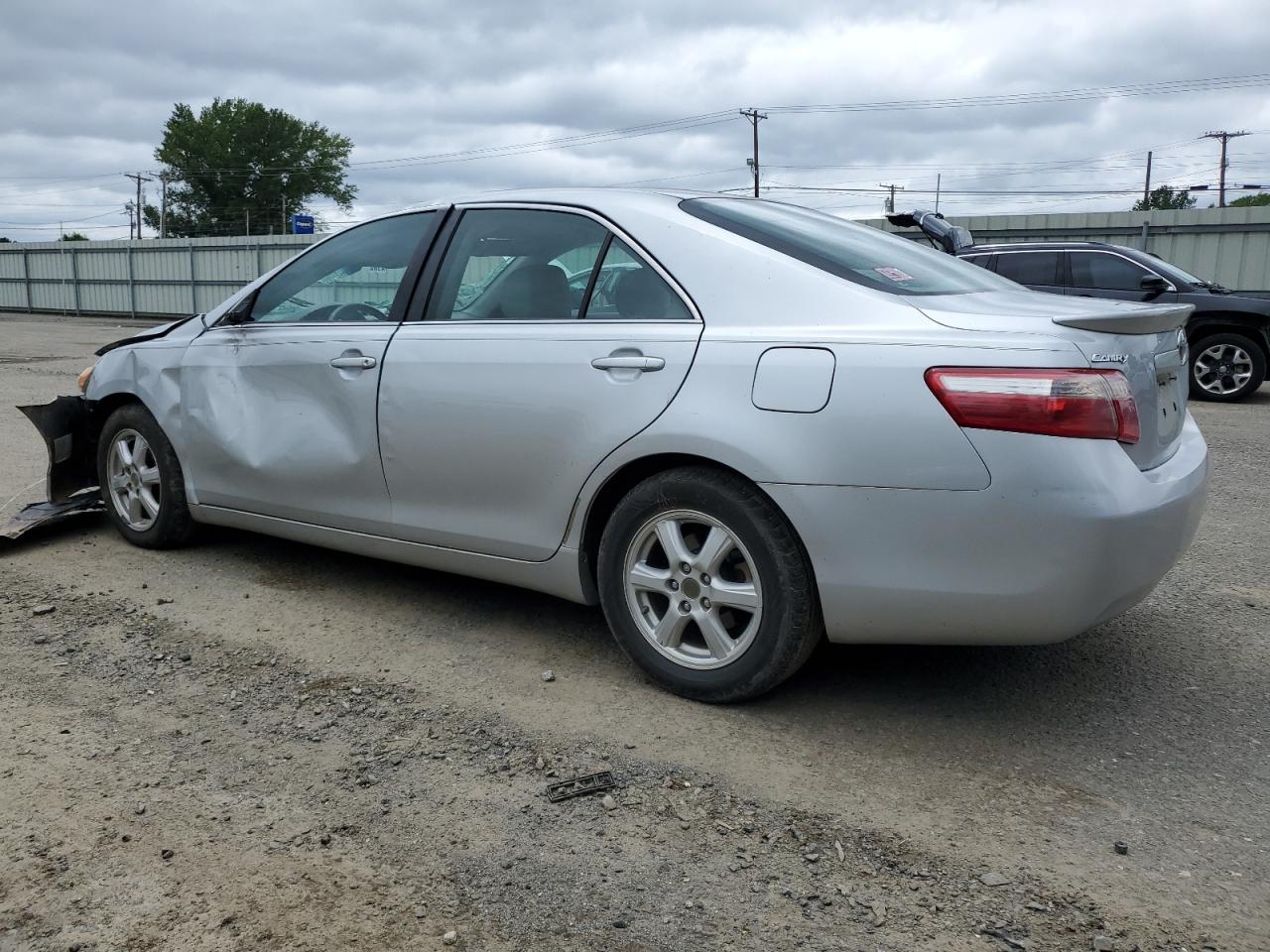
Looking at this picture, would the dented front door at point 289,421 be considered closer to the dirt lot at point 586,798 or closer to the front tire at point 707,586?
the dirt lot at point 586,798

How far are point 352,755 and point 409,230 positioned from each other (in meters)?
2.03

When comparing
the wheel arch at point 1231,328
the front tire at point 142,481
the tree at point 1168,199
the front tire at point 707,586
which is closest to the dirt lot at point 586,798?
the front tire at point 707,586

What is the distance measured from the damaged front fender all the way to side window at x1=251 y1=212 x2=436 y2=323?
126cm

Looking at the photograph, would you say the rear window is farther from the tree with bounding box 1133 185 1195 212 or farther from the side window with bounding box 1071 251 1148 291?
the tree with bounding box 1133 185 1195 212

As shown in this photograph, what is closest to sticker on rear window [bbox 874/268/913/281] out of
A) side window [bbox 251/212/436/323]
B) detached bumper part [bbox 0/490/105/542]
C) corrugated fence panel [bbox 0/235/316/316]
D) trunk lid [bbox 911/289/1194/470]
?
trunk lid [bbox 911/289/1194/470]

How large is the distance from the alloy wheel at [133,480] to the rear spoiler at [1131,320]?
12.4ft

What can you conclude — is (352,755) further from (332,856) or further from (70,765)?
(70,765)

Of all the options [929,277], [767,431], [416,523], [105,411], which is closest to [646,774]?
[767,431]

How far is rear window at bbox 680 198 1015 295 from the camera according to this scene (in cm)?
329

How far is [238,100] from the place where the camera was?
78938 mm

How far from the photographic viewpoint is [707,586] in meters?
3.23

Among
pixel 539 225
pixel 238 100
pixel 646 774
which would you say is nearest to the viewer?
pixel 646 774

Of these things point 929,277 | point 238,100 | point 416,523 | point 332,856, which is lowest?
point 332,856

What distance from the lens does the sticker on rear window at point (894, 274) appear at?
333 cm
